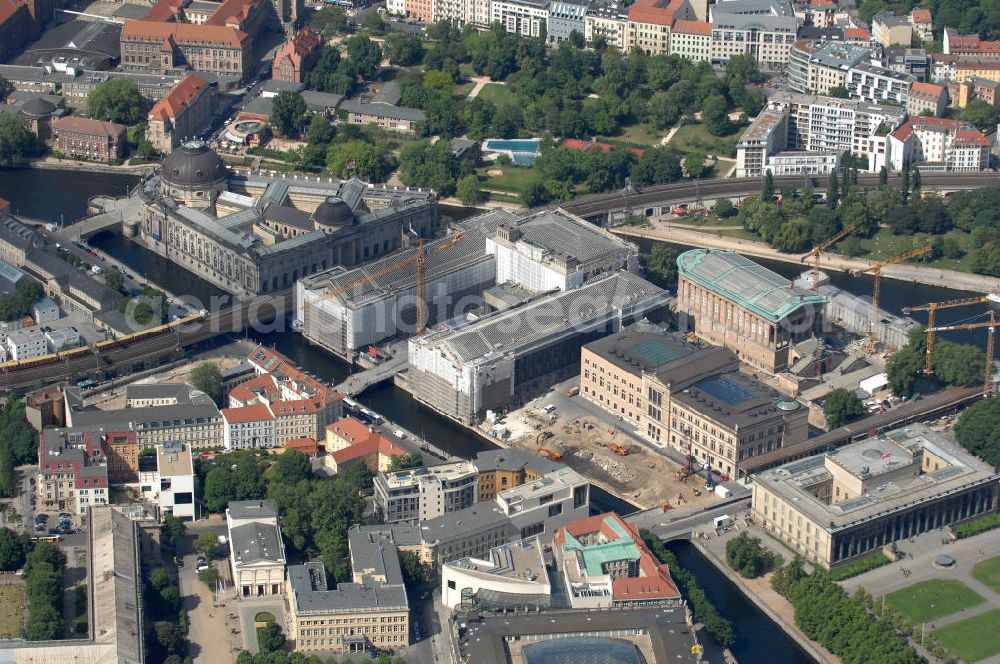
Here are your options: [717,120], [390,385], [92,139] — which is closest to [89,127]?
[92,139]

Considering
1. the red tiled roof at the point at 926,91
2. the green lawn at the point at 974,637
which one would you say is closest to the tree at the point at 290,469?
the green lawn at the point at 974,637

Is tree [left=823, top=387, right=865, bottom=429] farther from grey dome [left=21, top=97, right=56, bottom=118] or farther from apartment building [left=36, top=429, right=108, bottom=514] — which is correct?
Answer: grey dome [left=21, top=97, right=56, bottom=118]

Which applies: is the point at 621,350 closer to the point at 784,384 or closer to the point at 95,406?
the point at 784,384

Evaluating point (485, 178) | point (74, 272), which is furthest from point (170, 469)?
point (485, 178)

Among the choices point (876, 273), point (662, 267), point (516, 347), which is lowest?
point (516, 347)

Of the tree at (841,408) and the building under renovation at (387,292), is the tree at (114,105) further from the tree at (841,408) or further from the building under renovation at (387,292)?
the tree at (841,408)

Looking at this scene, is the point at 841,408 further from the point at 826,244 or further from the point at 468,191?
the point at 468,191

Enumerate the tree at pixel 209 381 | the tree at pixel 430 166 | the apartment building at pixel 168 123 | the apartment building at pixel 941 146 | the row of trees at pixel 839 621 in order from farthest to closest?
the apartment building at pixel 168 123, the apartment building at pixel 941 146, the tree at pixel 430 166, the tree at pixel 209 381, the row of trees at pixel 839 621
